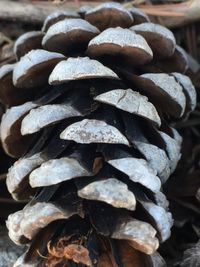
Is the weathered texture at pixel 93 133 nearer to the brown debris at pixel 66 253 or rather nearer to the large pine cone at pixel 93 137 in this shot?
the large pine cone at pixel 93 137

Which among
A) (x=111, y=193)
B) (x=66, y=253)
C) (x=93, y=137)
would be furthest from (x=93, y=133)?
(x=66, y=253)

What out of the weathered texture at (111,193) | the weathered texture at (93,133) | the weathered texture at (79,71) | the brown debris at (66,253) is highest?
the weathered texture at (79,71)

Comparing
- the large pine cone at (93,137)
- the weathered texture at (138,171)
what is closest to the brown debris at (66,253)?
the large pine cone at (93,137)

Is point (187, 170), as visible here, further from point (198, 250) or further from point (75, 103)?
point (75, 103)

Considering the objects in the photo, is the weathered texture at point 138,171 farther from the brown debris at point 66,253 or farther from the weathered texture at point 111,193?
the brown debris at point 66,253

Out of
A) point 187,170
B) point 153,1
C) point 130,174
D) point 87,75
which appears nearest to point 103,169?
point 130,174

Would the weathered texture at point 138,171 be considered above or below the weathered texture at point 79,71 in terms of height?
below

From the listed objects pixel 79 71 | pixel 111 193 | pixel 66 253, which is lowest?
pixel 66 253

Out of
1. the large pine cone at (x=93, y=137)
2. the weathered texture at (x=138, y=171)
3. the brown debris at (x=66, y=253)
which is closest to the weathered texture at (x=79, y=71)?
the large pine cone at (x=93, y=137)

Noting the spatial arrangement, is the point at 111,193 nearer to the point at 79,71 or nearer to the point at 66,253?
the point at 66,253
